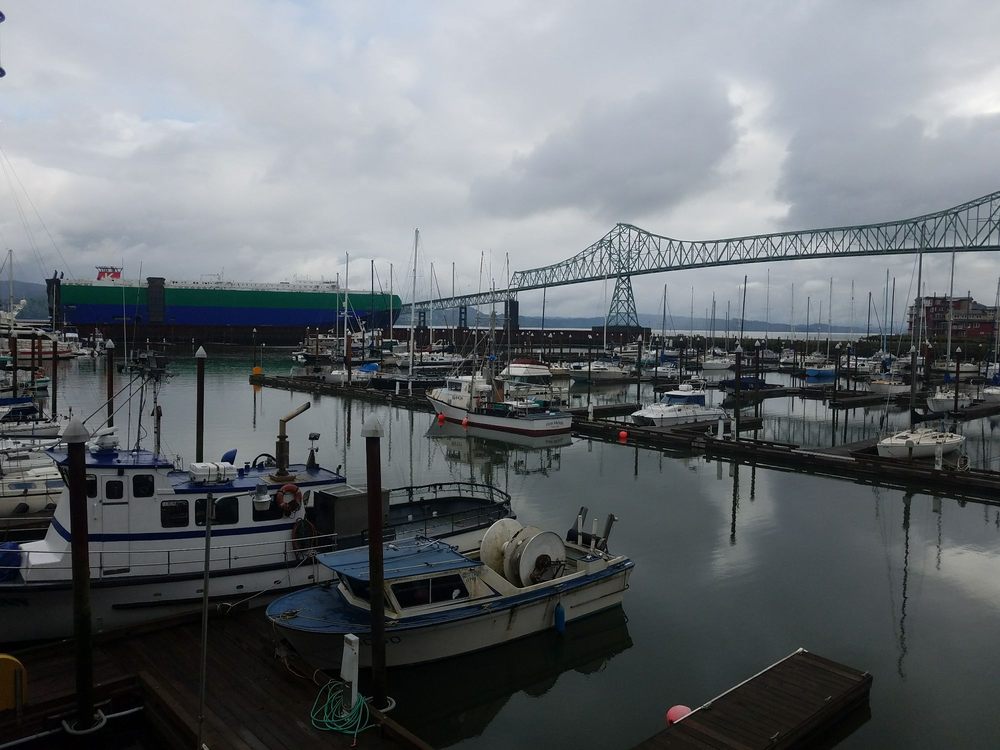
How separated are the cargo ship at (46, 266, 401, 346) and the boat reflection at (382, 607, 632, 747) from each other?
100225 mm

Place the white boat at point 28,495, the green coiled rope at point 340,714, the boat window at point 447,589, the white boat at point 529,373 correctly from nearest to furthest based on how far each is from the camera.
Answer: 1. the green coiled rope at point 340,714
2. the boat window at point 447,589
3. the white boat at point 28,495
4. the white boat at point 529,373

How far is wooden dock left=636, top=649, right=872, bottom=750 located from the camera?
32.5 feet

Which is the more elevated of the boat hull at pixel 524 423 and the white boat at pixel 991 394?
the white boat at pixel 991 394

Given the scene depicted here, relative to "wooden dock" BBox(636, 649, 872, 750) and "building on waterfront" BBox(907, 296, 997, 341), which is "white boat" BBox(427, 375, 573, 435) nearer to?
"wooden dock" BBox(636, 649, 872, 750)

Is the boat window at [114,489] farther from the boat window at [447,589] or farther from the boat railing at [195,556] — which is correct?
the boat window at [447,589]

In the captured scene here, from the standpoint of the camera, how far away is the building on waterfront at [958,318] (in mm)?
124562

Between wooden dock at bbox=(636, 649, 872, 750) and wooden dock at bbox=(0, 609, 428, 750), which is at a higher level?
wooden dock at bbox=(0, 609, 428, 750)

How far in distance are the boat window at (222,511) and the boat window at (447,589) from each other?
4.43 meters

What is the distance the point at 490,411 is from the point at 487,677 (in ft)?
93.3

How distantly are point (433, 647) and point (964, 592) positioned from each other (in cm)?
1392

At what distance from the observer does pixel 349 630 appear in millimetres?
11289

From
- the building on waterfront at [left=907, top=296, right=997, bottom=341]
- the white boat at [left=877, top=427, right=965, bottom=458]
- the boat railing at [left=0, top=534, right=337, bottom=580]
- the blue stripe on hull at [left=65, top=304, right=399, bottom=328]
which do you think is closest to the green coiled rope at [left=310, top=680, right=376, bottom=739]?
the boat railing at [left=0, top=534, right=337, bottom=580]

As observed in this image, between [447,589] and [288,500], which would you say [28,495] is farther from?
[447,589]

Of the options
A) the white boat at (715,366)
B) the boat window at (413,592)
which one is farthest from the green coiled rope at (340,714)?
the white boat at (715,366)
